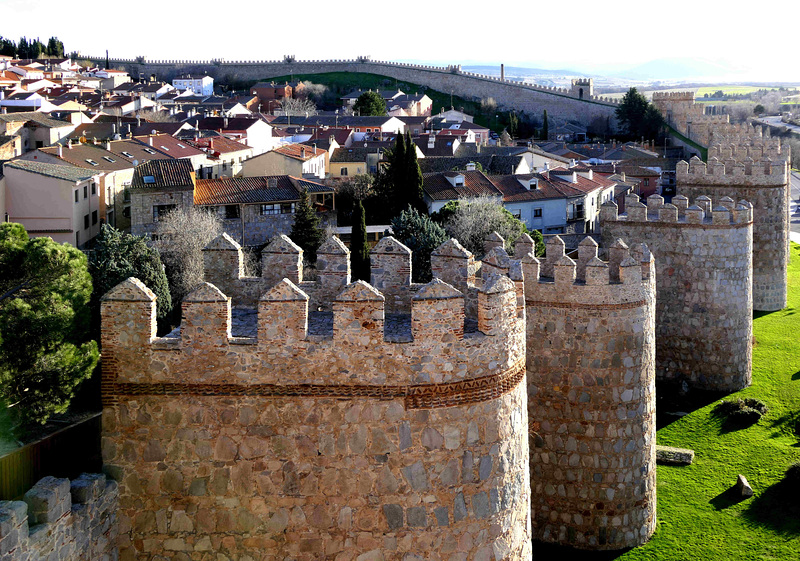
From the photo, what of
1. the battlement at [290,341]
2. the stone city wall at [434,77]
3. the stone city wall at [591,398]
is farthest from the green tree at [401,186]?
the stone city wall at [434,77]

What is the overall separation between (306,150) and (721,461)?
31.2 m

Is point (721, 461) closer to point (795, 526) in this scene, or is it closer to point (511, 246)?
point (795, 526)

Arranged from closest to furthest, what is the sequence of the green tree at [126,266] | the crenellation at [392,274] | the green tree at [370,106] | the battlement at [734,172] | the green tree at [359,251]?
the crenellation at [392,274]
the green tree at [126,266]
the battlement at [734,172]
the green tree at [359,251]
the green tree at [370,106]

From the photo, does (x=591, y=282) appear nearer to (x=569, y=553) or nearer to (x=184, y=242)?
(x=569, y=553)

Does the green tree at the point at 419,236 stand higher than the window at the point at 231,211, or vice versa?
the window at the point at 231,211

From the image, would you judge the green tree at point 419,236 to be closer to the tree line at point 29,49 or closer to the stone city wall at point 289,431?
the stone city wall at point 289,431

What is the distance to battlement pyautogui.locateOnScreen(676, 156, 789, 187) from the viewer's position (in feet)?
84.9

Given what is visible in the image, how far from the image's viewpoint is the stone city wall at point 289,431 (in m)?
6.94

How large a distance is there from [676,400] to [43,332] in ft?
45.1

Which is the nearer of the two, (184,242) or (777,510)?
(777,510)

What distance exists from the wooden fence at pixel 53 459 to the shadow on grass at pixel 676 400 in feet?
46.0

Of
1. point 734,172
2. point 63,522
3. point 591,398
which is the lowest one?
point 591,398

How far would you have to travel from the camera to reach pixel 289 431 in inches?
276

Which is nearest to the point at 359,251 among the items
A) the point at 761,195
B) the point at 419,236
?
the point at 419,236
